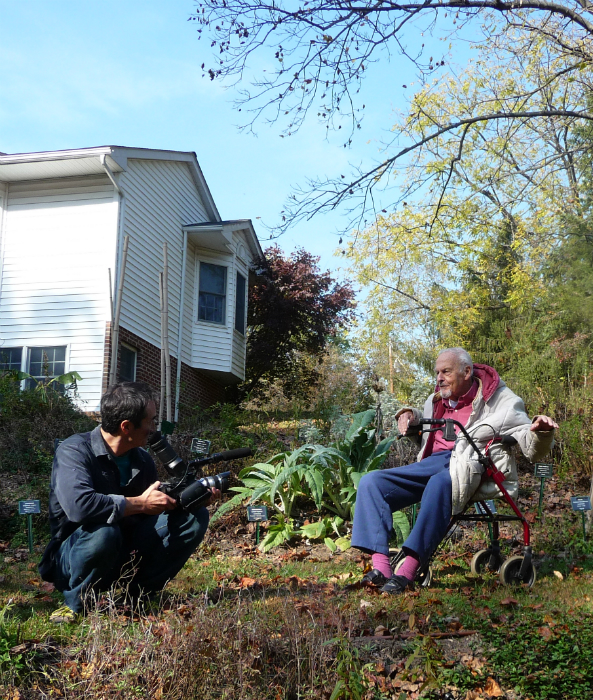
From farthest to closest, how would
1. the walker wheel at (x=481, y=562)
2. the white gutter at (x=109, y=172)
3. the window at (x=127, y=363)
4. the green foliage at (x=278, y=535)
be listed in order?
1. the window at (x=127, y=363)
2. the white gutter at (x=109, y=172)
3. the green foliage at (x=278, y=535)
4. the walker wheel at (x=481, y=562)

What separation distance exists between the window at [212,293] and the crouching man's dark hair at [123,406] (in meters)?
13.5

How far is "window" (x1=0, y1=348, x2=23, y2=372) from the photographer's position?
1390cm

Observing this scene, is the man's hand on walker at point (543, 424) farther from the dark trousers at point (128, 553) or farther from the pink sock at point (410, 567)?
the dark trousers at point (128, 553)

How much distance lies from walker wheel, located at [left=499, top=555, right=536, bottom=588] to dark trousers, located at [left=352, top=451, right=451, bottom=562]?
18.1 inches

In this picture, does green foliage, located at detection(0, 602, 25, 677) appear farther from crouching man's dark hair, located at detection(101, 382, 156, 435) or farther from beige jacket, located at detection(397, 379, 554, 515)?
beige jacket, located at detection(397, 379, 554, 515)

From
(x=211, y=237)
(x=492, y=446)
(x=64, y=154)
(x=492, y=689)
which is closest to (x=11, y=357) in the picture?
(x=64, y=154)

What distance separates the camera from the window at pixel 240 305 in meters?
18.2

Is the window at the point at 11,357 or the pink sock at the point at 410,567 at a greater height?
the window at the point at 11,357

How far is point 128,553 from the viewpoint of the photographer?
396 centimetres

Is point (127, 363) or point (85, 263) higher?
point (85, 263)

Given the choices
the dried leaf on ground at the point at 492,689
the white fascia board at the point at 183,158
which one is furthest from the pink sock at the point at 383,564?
the white fascia board at the point at 183,158

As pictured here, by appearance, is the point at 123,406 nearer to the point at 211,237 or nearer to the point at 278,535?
the point at 278,535

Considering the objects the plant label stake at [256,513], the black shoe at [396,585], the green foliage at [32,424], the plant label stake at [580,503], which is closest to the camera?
the black shoe at [396,585]

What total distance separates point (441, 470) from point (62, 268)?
1087cm
